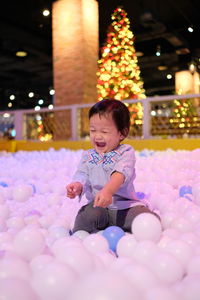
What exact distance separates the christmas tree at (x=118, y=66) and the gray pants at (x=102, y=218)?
21.2 ft

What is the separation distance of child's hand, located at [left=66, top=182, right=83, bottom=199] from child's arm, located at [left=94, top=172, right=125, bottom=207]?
144 millimetres

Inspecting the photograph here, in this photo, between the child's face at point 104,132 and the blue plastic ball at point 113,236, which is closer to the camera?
the blue plastic ball at point 113,236

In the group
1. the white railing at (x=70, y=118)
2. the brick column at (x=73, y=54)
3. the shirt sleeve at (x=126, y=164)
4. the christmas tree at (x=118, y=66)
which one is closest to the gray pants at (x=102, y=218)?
the shirt sleeve at (x=126, y=164)

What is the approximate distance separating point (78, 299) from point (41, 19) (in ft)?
31.2

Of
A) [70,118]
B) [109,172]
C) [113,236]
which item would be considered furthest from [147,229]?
[70,118]

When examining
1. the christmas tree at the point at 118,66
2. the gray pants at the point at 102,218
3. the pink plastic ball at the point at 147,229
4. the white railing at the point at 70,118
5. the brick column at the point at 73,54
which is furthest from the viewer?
the christmas tree at the point at 118,66

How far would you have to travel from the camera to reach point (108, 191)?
1.15 meters

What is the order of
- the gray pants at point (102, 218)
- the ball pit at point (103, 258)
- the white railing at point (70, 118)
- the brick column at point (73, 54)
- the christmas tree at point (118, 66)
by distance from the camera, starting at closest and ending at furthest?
the ball pit at point (103, 258) → the gray pants at point (102, 218) → the white railing at point (70, 118) → the brick column at point (73, 54) → the christmas tree at point (118, 66)

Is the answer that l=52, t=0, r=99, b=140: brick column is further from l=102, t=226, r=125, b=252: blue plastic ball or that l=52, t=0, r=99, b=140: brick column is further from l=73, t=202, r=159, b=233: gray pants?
l=102, t=226, r=125, b=252: blue plastic ball

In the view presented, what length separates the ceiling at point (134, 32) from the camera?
8.42 metres

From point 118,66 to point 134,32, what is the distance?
304cm

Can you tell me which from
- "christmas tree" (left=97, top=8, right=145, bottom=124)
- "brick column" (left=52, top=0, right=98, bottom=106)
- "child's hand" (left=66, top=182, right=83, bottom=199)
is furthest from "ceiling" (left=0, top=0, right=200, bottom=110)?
"child's hand" (left=66, top=182, right=83, bottom=199)

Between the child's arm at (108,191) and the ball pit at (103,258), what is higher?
the child's arm at (108,191)

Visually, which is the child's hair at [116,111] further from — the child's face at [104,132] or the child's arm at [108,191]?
the child's arm at [108,191]
